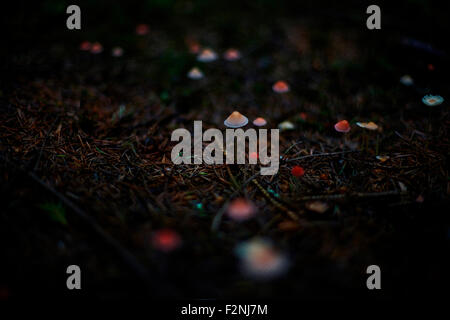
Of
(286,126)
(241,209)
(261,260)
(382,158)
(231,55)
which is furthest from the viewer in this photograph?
(231,55)

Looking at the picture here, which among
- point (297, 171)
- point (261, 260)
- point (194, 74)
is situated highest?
point (194, 74)

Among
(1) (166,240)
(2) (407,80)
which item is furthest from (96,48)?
(2) (407,80)

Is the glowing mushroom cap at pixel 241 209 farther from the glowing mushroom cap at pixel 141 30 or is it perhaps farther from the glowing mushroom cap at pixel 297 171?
the glowing mushroom cap at pixel 141 30

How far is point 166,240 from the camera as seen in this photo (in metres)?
1.44

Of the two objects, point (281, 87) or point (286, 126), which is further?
point (281, 87)

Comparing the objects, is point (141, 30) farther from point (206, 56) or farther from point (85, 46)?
point (206, 56)

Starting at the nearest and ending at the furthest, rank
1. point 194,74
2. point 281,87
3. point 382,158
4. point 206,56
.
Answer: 1. point 382,158
2. point 281,87
3. point 194,74
4. point 206,56

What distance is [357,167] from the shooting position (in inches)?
83.9

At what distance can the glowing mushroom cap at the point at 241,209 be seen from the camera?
1.66 m

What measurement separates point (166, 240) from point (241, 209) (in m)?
0.54

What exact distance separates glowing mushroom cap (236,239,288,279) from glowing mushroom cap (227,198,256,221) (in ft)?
0.72

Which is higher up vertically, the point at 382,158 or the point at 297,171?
the point at 382,158

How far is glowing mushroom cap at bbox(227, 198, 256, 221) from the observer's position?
1660 mm

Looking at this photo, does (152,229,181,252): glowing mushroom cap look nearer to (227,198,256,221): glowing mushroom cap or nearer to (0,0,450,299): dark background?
(0,0,450,299): dark background
